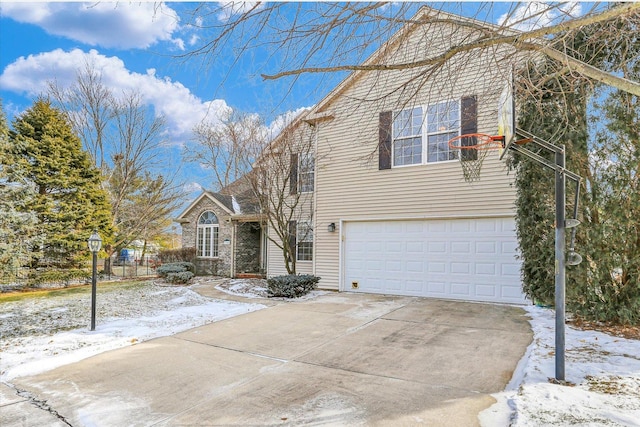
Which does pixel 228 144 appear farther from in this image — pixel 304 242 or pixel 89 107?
pixel 89 107

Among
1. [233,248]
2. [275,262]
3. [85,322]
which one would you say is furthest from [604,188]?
[233,248]

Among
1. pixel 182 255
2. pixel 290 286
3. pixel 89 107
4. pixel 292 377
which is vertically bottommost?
pixel 292 377

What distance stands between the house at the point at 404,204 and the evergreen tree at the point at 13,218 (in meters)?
8.29

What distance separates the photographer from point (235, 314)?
736cm

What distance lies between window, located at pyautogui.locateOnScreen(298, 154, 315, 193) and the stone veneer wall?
4.81 metres

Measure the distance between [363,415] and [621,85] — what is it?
3398mm

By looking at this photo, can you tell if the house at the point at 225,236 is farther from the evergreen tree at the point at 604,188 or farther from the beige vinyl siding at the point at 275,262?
the evergreen tree at the point at 604,188

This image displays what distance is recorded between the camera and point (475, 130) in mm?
8227

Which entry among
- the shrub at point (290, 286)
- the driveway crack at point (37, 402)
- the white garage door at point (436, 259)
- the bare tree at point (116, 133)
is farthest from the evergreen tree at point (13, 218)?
the white garage door at point (436, 259)

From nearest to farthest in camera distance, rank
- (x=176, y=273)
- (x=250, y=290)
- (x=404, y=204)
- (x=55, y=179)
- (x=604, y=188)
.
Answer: (x=604, y=188) → (x=404, y=204) → (x=250, y=290) → (x=55, y=179) → (x=176, y=273)

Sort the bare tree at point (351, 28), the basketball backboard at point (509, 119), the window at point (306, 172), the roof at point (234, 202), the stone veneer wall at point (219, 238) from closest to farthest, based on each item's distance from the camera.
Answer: the bare tree at point (351, 28)
the basketball backboard at point (509, 119)
the window at point (306, 172)
the roof at point (234, 202)
the stone veneer wall at point (219, 238)

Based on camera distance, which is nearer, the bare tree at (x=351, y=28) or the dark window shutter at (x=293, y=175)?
the bare tree at (x=351, y=28)

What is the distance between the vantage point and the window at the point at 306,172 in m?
11.2

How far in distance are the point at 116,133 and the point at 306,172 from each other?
1047 cm
